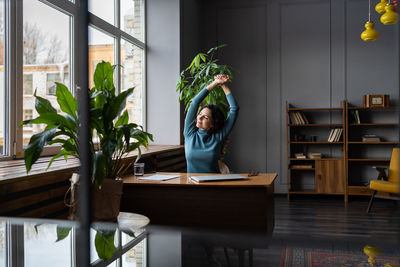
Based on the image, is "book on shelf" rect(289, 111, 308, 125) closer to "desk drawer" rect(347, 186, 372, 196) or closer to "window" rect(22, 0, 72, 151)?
"desk drawer" rect(347, 186, 372, 196)

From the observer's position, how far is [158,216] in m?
2.22

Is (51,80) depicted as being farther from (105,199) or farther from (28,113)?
(105,199)

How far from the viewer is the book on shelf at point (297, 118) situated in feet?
16.7

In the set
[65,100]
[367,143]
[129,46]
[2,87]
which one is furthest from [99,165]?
[367,143]

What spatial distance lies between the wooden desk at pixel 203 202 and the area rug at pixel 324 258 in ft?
6.08

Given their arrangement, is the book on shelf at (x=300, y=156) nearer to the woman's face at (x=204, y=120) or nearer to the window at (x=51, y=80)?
the woman's face at (x=204, y=120)

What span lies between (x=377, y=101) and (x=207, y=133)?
313 cm

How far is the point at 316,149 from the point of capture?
5.25 meters

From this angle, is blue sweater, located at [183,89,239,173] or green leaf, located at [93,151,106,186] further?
blue sweater, located at [183,89,239,173]

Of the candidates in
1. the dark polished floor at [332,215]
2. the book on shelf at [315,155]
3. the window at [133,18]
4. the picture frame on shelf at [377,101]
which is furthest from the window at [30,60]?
the picture frame on shelf at [377,101]

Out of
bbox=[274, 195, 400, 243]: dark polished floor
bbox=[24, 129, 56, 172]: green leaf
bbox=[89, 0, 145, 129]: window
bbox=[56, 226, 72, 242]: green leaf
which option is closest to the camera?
bbox=[56, 226, 72, 242]: green leaf

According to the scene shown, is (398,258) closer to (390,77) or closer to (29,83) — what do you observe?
(29,83)

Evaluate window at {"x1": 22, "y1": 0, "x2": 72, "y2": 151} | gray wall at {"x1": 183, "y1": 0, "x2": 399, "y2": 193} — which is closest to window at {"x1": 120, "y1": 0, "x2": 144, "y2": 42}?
gray wall at {"x1": 183, "y1": 0, "x2": 399, "y2": 193}

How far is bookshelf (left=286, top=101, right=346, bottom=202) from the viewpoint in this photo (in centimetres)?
493
